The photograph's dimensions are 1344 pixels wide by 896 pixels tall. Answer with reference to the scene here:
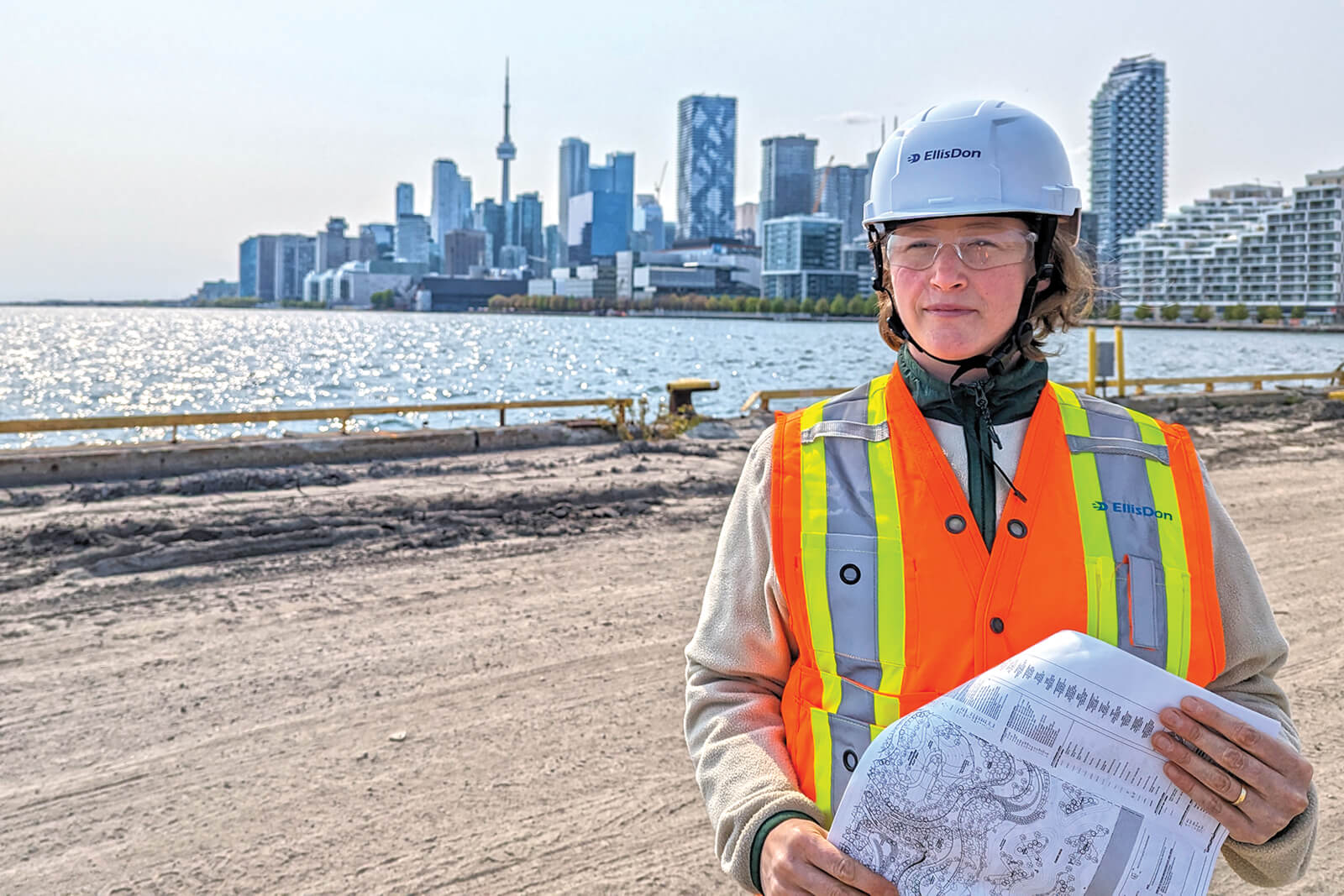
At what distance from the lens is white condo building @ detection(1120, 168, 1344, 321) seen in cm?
11481

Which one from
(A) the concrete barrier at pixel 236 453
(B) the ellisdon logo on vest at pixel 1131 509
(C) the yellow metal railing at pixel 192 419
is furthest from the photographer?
(C) the yellow metal railing at pixel 192 419

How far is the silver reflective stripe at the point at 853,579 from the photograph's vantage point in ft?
5.74

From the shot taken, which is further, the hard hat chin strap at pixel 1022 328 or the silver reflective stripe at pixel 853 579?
the hard hat chin strap at pixel 1022 328

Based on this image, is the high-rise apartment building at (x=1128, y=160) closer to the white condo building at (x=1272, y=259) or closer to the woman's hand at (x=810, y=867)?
the white condo building at (x=1272, y=259)

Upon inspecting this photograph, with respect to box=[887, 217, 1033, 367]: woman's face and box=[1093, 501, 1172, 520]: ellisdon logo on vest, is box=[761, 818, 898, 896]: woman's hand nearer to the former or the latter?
box=[1093, 501, 1172, 520]: ellisdon logo on vest

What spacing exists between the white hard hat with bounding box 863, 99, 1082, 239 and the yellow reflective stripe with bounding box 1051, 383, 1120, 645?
416 mm

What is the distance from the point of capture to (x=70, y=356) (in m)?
67.2

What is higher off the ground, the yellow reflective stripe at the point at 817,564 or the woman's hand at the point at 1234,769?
the yellow reflective stripe at the point at 817,564

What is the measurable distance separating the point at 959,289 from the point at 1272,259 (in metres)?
139

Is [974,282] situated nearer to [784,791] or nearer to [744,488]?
[744,488]

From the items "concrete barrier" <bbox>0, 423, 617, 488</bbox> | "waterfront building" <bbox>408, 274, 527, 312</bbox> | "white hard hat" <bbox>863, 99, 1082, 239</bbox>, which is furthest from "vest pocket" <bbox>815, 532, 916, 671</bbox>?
"waterfront building" <bbox>408, 274, 527, 312</bbox>

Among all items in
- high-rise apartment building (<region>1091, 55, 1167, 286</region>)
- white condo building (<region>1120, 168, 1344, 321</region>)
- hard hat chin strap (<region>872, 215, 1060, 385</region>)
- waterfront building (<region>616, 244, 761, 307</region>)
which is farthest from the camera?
high-rise apartment building (<region>1091, 55, 1167, 286</region>)

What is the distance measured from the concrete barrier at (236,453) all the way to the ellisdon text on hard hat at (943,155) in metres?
10.2

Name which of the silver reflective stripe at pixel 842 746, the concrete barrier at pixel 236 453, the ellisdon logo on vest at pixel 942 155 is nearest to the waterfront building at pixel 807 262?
the concrete barrier at pixel 236 453
